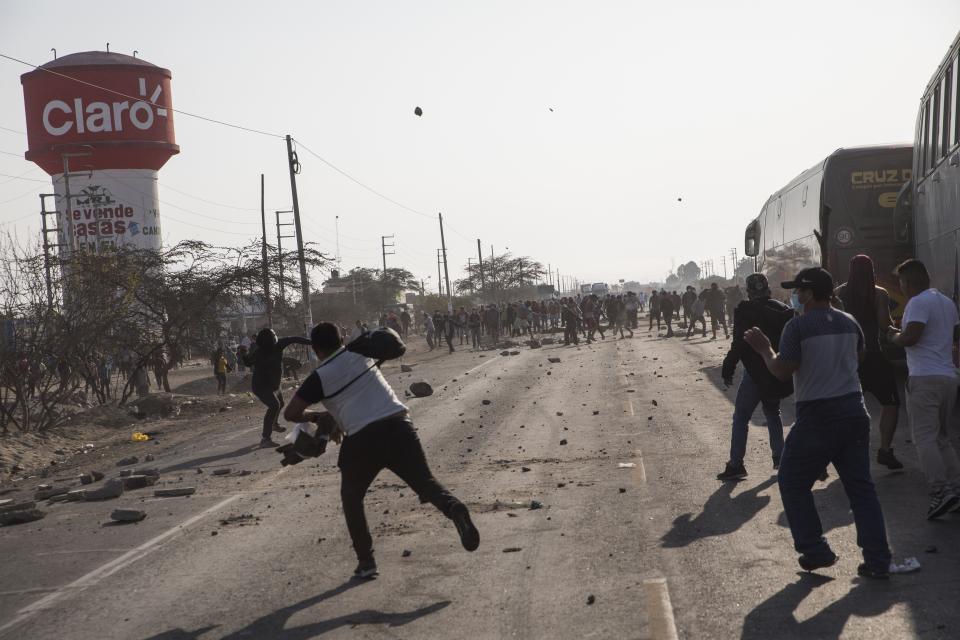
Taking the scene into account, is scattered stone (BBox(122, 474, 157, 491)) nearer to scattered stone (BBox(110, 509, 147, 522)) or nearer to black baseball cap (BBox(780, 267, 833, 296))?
scattered stone (BBox(110, 509, 147, 522))

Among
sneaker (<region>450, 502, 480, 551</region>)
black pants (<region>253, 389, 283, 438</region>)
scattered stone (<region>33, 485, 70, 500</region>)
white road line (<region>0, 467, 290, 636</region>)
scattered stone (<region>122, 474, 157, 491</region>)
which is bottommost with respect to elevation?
white road line (<region>0, 467, 290, 636</region>)

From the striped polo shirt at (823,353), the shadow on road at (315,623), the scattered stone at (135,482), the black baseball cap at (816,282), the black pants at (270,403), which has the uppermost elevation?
the black baseball cap at (816,282)

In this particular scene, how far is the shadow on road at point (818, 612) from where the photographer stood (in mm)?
5387

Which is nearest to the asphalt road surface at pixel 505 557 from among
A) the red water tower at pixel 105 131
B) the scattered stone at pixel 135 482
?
the scattered stone at pixel 135 482

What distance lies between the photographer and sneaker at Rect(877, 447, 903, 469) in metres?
9.66

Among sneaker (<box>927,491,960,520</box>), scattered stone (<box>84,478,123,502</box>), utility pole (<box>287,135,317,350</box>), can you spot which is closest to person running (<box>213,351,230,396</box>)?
utility pole (<box>287,135,317,350</box>)

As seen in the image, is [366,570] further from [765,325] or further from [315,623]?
[765,325]

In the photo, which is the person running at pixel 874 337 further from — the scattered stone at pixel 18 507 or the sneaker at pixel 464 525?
the scattered stone at pixel 18 507

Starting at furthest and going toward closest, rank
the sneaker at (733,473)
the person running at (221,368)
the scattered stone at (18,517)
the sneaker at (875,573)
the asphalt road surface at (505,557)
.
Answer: the person running at (221,368) < the scattered stone at (18,517) < the sneaker at (733,473) < the sneaker at (875,573) < the asphalt road surface at (505,557)

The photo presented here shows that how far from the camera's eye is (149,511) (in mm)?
10609

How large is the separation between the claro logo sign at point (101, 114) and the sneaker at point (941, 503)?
185ft

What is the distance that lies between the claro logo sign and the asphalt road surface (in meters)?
48.5

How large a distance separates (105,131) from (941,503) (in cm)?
5701

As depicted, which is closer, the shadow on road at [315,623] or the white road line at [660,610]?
the white road line at [660,610]
